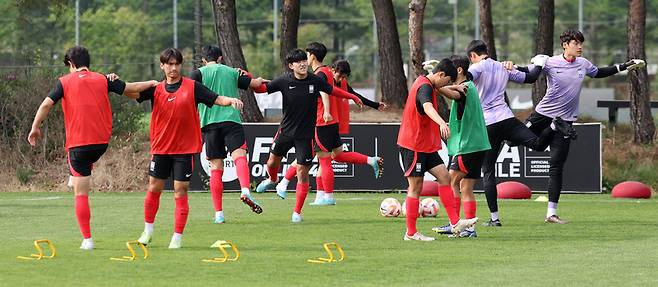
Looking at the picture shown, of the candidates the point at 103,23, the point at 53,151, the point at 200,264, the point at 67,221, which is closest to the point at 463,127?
the point at 200,264

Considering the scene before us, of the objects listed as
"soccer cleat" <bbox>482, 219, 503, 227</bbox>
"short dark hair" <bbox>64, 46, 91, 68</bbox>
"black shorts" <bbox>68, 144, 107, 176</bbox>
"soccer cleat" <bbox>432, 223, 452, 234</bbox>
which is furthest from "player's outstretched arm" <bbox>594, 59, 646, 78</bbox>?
"short dark hair" <bbox>64, 46, 91, 68</bbox>

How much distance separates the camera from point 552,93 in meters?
17.7

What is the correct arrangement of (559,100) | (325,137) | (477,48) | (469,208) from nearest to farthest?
1. (469,208)
2. (477,48)
3. (559,100)
4. (325,137)

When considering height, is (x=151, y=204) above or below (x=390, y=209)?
above

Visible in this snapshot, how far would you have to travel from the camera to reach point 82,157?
550 inches

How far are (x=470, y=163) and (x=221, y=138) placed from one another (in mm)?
3345

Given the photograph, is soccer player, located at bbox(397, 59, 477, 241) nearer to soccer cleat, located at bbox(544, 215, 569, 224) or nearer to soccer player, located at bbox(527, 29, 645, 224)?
soccer cleat, located at bbox(544, 215, 569, 224)

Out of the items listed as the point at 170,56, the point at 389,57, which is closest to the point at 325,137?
the point at 170,56

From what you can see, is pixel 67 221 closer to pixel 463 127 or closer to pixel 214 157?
pixel 214 157

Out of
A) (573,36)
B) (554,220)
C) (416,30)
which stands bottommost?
(554,220)

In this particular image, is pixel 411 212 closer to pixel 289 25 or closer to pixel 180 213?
pixel 180 213

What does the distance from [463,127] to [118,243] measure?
3.68 meters

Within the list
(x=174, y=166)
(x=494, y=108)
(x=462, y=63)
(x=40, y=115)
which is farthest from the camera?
(x=494, y=108)

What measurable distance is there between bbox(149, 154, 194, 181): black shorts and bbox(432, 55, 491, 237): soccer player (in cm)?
264
